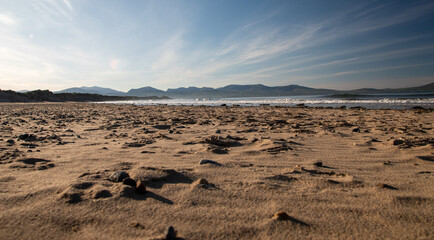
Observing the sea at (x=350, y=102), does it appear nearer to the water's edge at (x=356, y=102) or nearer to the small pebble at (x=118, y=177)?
the water's edge at (x=356, y=102)

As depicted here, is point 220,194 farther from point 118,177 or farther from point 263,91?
point 263,91

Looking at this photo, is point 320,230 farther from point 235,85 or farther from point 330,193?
point 235,85

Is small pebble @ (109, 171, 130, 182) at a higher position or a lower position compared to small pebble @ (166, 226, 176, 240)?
higher

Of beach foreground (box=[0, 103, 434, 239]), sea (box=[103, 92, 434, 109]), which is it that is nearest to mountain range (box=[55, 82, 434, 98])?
sea (box=[103, 92, 434, 109])

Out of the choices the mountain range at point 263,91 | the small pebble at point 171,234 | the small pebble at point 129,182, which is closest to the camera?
the small pebble at point 171,234

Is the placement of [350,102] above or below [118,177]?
below

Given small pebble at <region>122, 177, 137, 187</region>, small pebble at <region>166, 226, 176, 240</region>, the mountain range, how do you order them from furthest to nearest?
the mountain range < small pebble at <region>122, 177, 137, 187</region> < small pebble at <region>166, 226, 176, 240</region>

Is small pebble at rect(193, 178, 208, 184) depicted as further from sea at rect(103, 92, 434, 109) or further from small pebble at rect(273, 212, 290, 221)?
sea at rect(103, 92, 434, 109)

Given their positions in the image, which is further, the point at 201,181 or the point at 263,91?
the point at 263,91

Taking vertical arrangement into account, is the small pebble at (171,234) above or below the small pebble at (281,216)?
above

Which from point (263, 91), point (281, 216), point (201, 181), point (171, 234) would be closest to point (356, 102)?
point (201, 181)

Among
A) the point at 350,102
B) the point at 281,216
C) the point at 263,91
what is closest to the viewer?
the point at 281,216

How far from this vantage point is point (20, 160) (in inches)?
92.6

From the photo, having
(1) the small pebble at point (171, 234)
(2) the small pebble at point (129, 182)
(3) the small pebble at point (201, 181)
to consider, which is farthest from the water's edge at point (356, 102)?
(1) the small pebble at point (171, 234)
